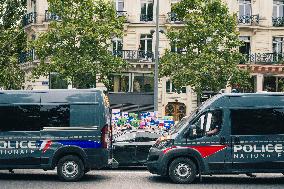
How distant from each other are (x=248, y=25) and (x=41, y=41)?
56.0 ft

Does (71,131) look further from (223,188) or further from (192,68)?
(192,68)

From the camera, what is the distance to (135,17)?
4116 centimetres

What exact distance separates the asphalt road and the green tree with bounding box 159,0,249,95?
664 inches

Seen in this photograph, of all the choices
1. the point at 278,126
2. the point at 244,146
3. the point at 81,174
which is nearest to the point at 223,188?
the point at 244,146

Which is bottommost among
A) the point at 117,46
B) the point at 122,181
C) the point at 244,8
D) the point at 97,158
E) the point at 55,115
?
the point at 122,181

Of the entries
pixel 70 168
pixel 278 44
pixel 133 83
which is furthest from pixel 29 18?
pixel 70 168

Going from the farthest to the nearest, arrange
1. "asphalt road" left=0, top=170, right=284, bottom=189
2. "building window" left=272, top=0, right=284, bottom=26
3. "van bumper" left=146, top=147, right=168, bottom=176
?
"building window" left=272, top=0, right=284, bottom=26
"van bumper" left=146, top=147, right=168, bottom=176
"asphalt road" left=0, top=170, right=284, bottom=189

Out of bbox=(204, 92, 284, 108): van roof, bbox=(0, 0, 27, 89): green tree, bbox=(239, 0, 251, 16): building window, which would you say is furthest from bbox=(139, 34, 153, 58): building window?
bbox=(204, 92, 284, 108): van roof

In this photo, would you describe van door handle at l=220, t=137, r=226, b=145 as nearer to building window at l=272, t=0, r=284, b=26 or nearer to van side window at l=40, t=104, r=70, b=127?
van side window at l=40, t=104, r=70, b=127

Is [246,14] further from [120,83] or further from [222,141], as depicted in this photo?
[222,141]

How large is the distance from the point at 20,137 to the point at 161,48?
27.7 meters

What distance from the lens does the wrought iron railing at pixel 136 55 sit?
40.7 metres

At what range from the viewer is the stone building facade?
40703 mm

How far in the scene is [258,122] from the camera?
14219 millimetres
